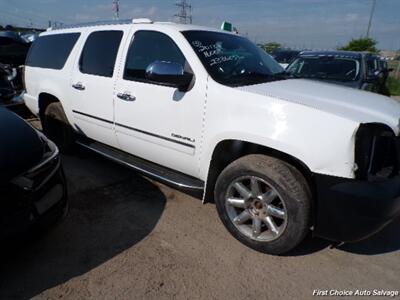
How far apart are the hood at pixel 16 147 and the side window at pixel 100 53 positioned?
1229mm

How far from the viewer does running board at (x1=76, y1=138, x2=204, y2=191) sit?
3229 mm

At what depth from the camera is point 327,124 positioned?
2354 millimetres

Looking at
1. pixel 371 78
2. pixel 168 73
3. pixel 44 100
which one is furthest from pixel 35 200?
pixel 371 78

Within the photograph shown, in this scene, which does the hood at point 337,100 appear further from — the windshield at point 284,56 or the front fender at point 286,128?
the windshield at point 284,56

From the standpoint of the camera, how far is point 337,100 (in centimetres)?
271

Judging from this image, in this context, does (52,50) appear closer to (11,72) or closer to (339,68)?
(11,72)

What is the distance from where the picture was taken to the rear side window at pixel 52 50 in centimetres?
450

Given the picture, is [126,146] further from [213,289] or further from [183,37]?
[213,289]

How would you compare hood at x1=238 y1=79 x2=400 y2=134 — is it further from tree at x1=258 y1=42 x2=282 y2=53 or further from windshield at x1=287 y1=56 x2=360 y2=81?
tree at x1=258 y1=42 x2=282 y2=53

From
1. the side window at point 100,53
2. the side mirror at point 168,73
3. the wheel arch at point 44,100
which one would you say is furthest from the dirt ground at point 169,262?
the wheel arch at point 44,100

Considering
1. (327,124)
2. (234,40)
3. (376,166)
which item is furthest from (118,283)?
(234,40)

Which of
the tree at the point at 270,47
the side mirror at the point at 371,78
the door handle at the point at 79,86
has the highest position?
the door handle at the point at 79,86

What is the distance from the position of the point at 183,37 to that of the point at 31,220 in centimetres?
205

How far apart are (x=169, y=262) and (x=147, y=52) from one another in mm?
2077
